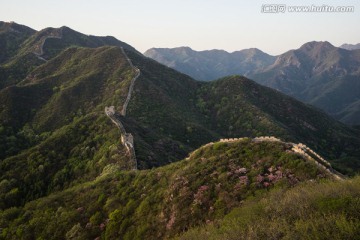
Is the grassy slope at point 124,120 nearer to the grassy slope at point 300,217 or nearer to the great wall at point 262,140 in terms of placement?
the great wall at point 262,140

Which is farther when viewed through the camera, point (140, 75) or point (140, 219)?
point (140, 75)

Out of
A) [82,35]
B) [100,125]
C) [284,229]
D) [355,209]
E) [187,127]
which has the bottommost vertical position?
[187,127]

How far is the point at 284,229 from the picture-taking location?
50.9 feet

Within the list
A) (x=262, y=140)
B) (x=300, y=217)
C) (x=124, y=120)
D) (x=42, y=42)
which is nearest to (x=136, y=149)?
(x=124, y=120)

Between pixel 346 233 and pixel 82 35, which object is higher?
pixel 82 35

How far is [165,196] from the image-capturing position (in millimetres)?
29328

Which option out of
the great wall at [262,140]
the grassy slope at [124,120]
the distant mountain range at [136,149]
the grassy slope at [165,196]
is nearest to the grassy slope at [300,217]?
the distant mountain range at [136,149]

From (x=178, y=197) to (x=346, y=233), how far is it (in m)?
16.6

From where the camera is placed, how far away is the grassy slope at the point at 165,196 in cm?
2573

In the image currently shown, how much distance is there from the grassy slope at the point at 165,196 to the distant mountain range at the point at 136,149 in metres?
0.12

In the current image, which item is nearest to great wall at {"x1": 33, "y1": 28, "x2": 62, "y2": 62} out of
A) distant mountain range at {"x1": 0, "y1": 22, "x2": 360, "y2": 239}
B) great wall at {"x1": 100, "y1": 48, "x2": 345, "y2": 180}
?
distant mountain range at {"x1": 0, "y1": 22, "x2": 360, "y2": 239}

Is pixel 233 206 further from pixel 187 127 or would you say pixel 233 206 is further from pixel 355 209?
pixel 187 127

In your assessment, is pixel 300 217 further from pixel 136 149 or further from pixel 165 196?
pixel 136 149

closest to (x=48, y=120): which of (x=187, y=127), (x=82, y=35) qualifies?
(x=187, y=127)
